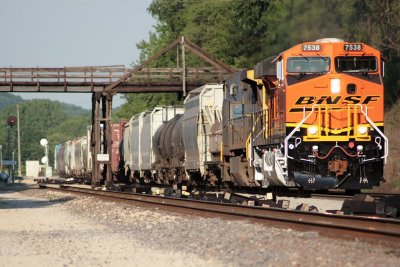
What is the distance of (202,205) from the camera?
74.9 feet

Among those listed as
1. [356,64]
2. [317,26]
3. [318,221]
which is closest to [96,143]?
[317,26]

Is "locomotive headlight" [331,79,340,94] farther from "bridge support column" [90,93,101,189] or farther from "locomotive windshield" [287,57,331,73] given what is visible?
"bridge support column" [90,93,101,189]

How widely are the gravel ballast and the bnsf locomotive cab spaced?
122 inches

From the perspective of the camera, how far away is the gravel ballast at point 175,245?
11234mm

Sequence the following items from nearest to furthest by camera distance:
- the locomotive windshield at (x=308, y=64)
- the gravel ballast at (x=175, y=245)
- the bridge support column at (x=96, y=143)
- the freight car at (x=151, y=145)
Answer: the gravel ballast at (x=175, y=245), the locomotive windshield at (x=308, y=64), the freight car at (x=151, y=145), the bridge support column at (x=96, y=143)

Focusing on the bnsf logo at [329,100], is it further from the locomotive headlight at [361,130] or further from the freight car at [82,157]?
the freight car at [82,157]

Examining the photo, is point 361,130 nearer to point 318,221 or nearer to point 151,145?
point 318,221

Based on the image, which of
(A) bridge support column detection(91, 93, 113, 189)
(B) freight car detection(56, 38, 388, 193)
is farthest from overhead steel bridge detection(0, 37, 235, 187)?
(B) freight car detection(56, 38, 388, 193)

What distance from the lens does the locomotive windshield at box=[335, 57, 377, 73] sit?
20.5 m

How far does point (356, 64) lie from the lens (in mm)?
20516

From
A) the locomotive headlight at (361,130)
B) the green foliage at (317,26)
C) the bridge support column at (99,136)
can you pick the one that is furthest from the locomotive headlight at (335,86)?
the bridge support column at (99,136)

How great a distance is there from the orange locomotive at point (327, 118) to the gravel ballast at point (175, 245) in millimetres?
3017

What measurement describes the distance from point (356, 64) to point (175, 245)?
8664 mm

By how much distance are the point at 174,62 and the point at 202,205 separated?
250 ft
